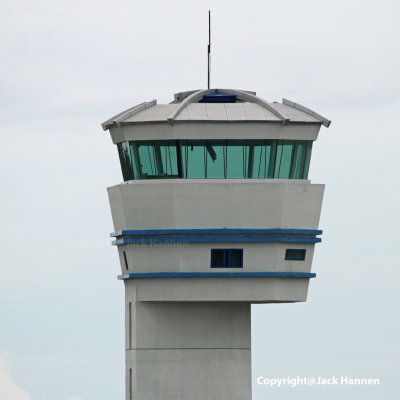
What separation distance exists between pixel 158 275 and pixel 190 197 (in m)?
3.58

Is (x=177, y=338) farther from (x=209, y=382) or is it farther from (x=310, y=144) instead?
(x=310, y=144)

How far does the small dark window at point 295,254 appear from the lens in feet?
288

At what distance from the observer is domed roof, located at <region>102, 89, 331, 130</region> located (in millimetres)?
87188

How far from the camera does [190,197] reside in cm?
8675

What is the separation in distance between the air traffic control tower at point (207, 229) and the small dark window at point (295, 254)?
1.7 inches

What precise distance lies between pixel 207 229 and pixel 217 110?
520 cm

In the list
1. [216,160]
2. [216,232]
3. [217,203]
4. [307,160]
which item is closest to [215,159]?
[216,160]

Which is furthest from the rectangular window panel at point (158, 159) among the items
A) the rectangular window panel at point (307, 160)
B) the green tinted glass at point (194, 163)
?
the rectangular window panel at point (307, 160)

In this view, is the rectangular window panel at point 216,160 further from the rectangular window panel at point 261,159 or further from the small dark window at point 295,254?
the small dark window at point 295,254

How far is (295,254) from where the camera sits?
87875 millimetres

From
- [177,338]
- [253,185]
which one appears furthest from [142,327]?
[253,185]

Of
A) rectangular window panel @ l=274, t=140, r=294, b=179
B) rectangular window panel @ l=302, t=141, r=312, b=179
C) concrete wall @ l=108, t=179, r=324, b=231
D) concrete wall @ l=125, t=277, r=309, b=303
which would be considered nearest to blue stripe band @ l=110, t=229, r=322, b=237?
concrete wall @ l=108, t=179, r=324, b=231

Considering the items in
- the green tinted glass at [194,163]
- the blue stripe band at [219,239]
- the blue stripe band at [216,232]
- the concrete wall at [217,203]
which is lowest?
the blue stripe band at [219,239]

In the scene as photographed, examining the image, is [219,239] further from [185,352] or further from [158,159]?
[185,352]
